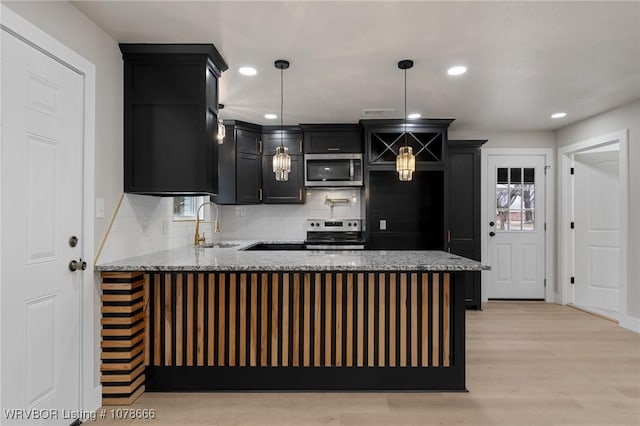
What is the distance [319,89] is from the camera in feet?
11.8

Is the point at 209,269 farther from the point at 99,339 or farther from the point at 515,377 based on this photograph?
the point at 515,377

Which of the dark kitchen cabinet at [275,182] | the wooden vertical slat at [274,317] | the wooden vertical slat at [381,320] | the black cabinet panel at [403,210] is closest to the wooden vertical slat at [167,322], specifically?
the wooden vertical slat at [274,317]

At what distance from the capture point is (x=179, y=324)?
260 centimetres

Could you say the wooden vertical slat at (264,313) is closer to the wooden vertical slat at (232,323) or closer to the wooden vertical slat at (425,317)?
the wooden vertical slat at (232,323)

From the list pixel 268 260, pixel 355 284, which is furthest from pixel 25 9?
pixel 355 284

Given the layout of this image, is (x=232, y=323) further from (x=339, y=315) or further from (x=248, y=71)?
(x=248, y=71)

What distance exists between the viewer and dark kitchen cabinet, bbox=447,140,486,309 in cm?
500

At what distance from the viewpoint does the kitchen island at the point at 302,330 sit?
2.59m

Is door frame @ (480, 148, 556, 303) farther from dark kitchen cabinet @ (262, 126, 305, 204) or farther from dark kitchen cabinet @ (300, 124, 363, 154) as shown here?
dark kitchen cabinet @ (262, 126, 305, 204)

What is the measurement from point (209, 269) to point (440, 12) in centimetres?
206

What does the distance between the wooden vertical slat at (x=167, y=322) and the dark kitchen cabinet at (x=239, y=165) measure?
232 cm

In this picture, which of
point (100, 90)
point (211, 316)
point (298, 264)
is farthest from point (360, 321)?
point (100, 90)

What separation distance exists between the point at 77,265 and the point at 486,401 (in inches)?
104

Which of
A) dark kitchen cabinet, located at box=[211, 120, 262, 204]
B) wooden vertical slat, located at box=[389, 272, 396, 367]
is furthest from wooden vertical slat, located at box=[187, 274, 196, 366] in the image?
dark kitchen cabinet, located at box=[211, 120, 262, 204]
